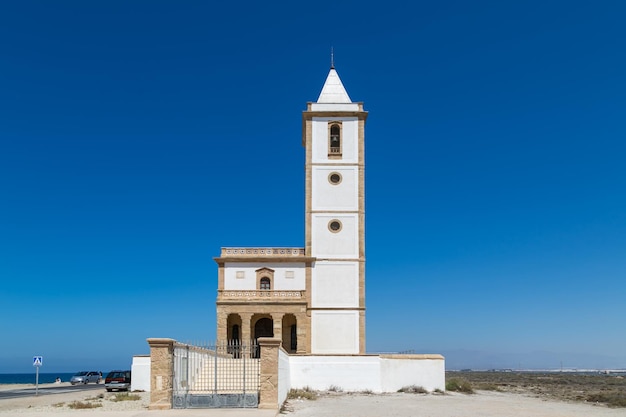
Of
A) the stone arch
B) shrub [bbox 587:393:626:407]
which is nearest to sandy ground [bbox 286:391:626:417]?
shrub [bbox 587:393:626:407]

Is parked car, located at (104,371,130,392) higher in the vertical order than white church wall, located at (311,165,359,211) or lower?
lower

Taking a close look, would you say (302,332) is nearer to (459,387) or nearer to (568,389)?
(459,387)

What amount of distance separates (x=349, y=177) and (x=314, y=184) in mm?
2250

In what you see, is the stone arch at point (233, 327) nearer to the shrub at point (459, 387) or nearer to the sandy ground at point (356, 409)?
the sandy ground at point (356, 409)

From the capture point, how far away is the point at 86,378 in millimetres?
55625

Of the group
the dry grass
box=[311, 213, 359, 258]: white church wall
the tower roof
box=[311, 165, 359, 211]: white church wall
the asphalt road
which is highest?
the tower roof

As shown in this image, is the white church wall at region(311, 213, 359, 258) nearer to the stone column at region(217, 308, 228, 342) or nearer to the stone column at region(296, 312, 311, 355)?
the stone column at region(296, 312, 311, 355)

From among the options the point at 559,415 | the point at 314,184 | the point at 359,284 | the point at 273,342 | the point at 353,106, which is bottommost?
the point at 559,415

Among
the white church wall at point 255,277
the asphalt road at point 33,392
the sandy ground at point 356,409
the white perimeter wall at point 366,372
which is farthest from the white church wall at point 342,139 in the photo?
the asphalt road at point 33,392

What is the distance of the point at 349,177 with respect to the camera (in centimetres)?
4472

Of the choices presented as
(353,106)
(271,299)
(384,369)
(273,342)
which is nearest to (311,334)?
(271,299)

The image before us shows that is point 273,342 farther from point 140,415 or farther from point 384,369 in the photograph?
point 384,369

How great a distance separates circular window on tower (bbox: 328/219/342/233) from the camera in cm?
4388

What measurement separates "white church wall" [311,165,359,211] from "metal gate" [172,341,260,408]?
1851 cm
